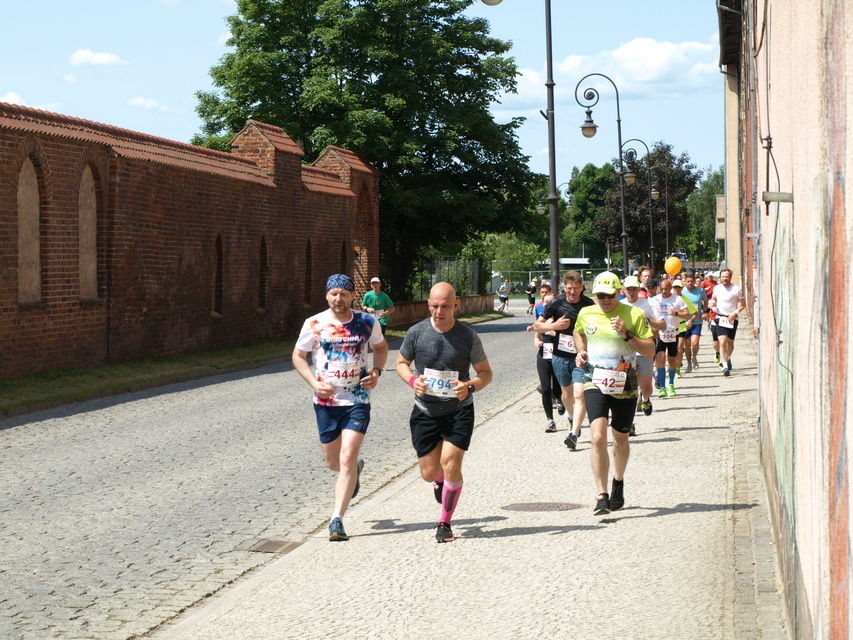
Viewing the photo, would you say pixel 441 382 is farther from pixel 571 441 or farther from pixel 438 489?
pixel 571 441

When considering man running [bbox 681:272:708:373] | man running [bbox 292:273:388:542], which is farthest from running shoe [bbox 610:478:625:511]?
man running [bbox 681:272:708:373]

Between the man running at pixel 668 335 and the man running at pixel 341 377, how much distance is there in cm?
899

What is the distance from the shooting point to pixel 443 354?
7.87 m

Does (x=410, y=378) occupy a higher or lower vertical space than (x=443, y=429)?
higher

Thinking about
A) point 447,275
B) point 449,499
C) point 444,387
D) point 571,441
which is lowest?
point 571,441

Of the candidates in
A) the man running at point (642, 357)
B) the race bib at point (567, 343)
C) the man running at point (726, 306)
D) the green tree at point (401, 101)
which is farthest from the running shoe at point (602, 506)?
the green tree at point (401, 101)

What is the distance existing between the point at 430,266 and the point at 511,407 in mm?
31825

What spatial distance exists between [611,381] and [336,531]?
2.36 meters

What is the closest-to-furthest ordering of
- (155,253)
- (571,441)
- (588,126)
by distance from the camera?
1. (571,441)
2. (155,253)
3. (588,126)

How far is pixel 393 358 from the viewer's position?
28328 millimetres

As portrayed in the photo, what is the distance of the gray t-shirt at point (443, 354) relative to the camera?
7.88 meters

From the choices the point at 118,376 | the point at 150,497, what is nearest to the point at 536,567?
the point at 150,497

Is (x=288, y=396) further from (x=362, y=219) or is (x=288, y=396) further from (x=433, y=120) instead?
(x=433, y=120)

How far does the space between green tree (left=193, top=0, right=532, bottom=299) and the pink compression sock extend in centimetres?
3439
